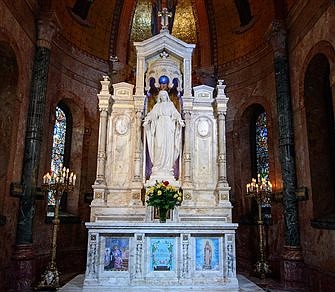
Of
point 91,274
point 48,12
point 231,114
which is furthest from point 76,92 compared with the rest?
point 91,274

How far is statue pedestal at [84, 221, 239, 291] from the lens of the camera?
793 cm

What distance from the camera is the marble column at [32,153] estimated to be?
842cm

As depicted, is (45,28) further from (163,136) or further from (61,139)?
(163,136)

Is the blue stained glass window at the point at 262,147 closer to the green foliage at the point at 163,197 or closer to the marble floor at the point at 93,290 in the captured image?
the marble floor at the point at 93,290

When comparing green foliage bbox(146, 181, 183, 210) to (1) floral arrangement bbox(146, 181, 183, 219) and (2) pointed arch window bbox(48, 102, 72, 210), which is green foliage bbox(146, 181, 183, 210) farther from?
(2) pointed arch window bbox(48, 102, 72, 210)

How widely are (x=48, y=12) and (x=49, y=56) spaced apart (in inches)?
47.6

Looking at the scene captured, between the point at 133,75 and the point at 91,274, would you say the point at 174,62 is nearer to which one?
the point at 133,75

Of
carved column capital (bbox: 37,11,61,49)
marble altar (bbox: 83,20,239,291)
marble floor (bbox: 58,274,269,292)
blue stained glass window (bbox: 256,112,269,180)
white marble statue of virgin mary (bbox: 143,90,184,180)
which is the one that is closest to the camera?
marble floor (bbox: 58,274,269,292)

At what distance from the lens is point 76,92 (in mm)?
11766

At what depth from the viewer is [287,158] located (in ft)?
30.5

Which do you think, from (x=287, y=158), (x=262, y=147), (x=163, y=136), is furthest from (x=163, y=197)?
(x=262, y=147)

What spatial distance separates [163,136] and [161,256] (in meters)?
3.36

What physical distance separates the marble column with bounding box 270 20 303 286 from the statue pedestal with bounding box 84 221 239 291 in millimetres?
1668

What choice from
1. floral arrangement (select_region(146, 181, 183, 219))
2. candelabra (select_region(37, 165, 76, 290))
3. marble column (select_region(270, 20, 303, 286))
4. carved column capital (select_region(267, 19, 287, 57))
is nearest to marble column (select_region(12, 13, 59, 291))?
candelabra (select_region(37, 165, 76, 290))
